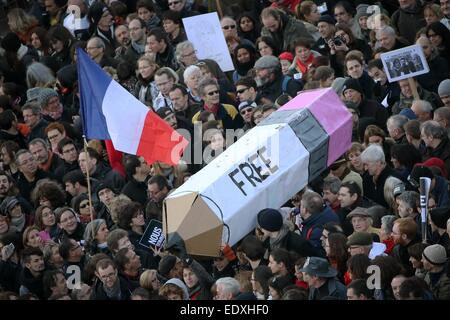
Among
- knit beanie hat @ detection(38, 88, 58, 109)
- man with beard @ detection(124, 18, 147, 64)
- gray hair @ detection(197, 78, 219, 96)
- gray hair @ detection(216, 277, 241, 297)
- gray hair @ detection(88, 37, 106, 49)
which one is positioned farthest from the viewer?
man with beard @ detection(124, 18, 147, 64)

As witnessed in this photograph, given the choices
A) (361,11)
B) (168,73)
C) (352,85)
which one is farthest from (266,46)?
(352,85)

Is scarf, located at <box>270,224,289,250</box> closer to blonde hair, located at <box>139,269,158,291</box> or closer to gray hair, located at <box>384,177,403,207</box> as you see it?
blonde hair, located at <box>139,269,158,291</box>

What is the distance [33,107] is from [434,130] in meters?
5.61

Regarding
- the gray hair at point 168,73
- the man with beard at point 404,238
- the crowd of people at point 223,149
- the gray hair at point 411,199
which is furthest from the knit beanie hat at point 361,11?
the man with beard at point 404,238

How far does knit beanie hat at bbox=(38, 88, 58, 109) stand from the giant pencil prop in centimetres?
386

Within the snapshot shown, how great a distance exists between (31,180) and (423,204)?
18.1 ft

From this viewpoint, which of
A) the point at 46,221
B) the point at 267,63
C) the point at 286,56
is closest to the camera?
the point at 46,221

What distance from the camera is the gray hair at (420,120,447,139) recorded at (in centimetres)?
1698

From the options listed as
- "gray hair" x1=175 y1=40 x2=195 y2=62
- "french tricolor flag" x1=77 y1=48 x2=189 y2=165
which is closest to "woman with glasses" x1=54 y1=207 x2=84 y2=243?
"french tricolor flag" x1=77 y1=48 x2=189 y2=165

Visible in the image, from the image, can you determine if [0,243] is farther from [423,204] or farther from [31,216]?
[423,204]

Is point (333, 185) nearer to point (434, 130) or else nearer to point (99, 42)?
point (434, 130)

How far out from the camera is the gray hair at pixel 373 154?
16984mm

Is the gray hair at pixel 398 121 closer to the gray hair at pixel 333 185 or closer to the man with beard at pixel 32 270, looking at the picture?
the gray hair at pixel 333 185

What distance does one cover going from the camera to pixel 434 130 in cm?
1698
